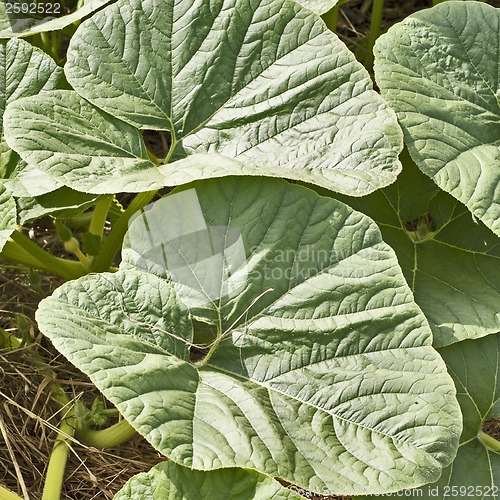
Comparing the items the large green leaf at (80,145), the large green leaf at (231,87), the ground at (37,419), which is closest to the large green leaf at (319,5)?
the large green leaf at (231,87)

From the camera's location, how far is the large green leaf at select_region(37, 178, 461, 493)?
1218mm

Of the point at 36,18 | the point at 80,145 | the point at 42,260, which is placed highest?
the point at 36,18

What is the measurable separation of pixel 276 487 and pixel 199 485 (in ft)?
0.41

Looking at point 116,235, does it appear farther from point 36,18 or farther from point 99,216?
point 36,18

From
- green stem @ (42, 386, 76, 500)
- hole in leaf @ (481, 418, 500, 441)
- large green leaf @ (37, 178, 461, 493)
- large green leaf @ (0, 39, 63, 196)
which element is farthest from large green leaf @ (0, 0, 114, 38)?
hole in leaf @ (481, 418, 500, 441)

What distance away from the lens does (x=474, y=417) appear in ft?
5.01

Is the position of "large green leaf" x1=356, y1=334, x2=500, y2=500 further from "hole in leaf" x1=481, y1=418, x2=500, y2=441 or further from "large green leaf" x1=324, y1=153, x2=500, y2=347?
"hole in leaf" x1=481, y1=418, x2=500, y2=441

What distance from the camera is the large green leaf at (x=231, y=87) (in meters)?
1.49

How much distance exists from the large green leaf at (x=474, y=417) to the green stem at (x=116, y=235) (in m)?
0.68

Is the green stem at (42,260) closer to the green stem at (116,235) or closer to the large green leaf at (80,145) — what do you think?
the green stem at (116,235)

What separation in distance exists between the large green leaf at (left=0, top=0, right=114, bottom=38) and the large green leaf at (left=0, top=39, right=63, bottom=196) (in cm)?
8

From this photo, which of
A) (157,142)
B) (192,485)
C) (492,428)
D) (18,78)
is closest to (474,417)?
(492,428)

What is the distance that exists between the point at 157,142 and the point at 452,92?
104cm

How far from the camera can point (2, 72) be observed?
5.23ft
